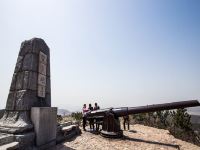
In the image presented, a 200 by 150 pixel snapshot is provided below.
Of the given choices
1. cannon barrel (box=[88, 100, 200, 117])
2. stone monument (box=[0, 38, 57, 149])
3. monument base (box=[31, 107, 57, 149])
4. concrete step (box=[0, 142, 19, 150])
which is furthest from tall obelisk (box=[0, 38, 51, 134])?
cannon barrel (box=[88, 100, 200, 117])

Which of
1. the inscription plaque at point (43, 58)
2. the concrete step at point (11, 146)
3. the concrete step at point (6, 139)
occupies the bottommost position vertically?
the concrete step at point (11, 146)

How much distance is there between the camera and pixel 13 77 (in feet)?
24.6

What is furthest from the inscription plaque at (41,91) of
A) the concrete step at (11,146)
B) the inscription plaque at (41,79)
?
the concrete step at (11,146)

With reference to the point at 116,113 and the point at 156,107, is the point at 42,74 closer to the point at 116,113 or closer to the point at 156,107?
the point at 116,113

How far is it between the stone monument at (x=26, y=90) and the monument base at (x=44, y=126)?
0.53 ft

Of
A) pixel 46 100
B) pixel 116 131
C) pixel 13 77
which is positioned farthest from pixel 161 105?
pixel 13 77

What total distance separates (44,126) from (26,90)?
145 cm

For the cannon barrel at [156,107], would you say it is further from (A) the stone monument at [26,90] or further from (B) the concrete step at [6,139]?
(B) the concrete step at [6,139]

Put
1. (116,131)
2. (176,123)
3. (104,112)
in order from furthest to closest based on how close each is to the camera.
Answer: (176,123)
(104,112)
(116,131)

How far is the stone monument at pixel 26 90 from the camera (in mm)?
6500

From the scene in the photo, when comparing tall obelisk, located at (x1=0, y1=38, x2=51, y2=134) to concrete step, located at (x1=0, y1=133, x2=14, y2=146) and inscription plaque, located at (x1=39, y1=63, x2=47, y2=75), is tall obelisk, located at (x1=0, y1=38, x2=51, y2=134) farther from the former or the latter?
concrete step, located at (x1=0, y1=133, x2=14, y2=146)

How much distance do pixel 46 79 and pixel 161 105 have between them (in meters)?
5.60

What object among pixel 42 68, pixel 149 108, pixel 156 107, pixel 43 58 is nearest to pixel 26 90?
pixel 42 68

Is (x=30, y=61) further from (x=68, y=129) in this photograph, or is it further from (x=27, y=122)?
(x=68, y=129)
